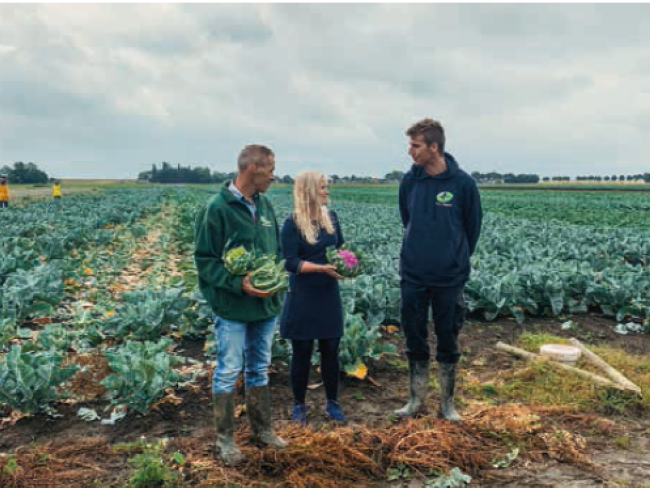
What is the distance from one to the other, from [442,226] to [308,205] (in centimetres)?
102

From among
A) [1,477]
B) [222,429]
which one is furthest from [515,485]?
[1,477]

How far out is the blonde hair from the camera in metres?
4.15

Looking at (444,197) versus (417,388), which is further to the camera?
(417,388)

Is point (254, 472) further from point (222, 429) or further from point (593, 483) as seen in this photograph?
→ point (593, 483)

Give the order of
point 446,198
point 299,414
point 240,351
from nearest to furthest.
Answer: point 240,351
point 446,198
point 299,414

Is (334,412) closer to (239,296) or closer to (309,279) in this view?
(309,279)

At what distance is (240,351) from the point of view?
3717mm

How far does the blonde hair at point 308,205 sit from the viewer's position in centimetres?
415

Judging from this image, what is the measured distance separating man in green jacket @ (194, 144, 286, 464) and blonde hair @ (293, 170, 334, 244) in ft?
1.14

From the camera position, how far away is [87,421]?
4.53 metres

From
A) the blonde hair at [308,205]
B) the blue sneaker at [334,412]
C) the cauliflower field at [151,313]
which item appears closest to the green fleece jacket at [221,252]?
the blonde hair at [308,205]

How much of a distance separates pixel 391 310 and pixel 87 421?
381 cm

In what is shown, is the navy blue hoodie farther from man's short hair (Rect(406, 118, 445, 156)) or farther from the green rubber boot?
the green rubber boot

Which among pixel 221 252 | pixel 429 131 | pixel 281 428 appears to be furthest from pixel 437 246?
pixel 281 428
